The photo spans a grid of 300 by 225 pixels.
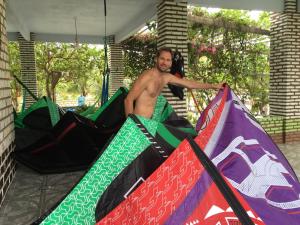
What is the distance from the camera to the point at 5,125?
140 inches

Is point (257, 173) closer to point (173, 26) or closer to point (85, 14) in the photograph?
point (173, 26)

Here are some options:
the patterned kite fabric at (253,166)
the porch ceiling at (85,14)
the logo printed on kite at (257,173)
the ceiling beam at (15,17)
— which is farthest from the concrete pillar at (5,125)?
the ceiling beam at (15,17)

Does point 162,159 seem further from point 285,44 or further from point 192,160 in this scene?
point 285,44

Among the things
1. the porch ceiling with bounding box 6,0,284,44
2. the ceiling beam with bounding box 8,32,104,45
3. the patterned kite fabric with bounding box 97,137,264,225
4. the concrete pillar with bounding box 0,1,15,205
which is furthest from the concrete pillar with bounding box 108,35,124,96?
the patterned kite fabric with bounding box 97,137,264,225

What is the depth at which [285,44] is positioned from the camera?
21.4 ft

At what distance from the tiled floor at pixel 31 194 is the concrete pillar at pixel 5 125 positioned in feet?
0.37

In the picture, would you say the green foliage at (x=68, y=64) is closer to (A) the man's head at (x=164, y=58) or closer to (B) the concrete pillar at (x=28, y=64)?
(B) the concrete pillar at (x=28, y=64)

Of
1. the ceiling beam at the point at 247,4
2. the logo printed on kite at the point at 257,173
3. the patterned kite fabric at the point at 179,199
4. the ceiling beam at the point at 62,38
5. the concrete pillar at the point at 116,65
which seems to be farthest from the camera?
the concrete pillar at the point at 116,65

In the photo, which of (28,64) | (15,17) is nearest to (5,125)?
(15,17)

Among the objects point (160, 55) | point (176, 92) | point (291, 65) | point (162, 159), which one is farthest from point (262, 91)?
point (162, 159)

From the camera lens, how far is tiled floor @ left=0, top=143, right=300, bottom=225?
2.86 metres

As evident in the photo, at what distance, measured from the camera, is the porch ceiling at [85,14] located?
22.0 feet

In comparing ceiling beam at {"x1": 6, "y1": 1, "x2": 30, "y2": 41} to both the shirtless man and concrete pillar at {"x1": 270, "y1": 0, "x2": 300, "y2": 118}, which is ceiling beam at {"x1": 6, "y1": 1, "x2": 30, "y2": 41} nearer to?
the shirtless man

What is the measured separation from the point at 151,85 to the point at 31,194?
178 centimetres
